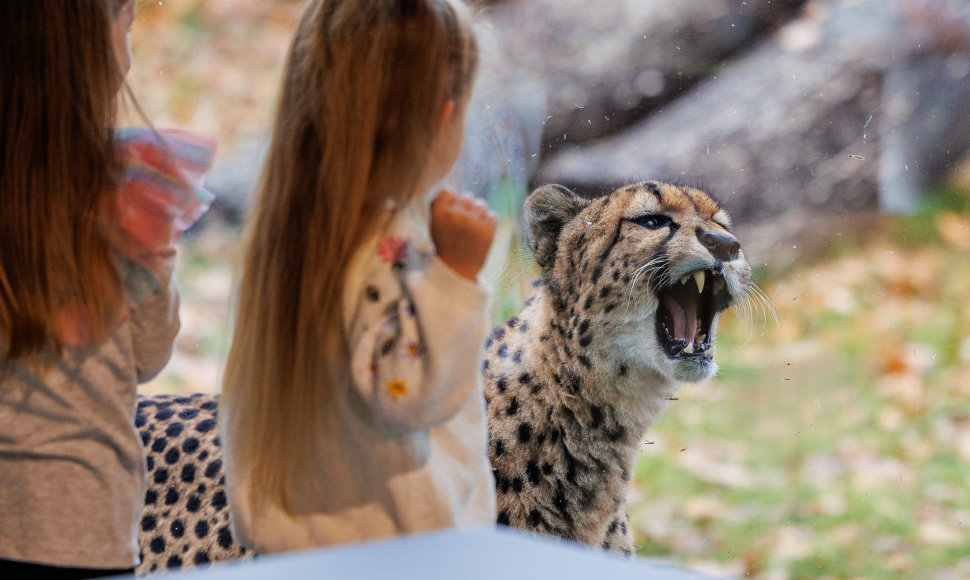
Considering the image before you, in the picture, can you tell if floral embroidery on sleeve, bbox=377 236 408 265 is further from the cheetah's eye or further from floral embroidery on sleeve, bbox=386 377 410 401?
the cheetah's eye

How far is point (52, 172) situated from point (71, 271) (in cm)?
12

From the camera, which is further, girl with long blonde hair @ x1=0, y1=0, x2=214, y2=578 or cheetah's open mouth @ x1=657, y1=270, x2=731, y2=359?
cheetah's open mouth @ x1=657, y1=270, x2=731, y2=359

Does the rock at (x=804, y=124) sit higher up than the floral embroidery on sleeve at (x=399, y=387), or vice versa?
the rock at (x=804, y=124)

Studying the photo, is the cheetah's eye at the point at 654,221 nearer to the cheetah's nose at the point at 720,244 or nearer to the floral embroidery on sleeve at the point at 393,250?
the cheetah's nose at the point at 720,244

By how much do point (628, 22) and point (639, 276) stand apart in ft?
1.48

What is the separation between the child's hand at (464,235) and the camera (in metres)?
1.04

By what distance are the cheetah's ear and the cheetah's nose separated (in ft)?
0.66

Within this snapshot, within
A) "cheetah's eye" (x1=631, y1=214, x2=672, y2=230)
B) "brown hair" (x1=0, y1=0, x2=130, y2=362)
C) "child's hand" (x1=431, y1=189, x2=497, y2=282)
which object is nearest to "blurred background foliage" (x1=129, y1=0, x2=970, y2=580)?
"cheetah's eye" (x1=631, y1=214, x2=672, y2=230)

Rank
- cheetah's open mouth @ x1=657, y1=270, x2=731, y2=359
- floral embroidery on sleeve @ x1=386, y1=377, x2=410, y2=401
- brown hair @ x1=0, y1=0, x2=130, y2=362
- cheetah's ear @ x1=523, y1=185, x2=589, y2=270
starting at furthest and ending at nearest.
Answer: cheetah's ear @ x1=523, y1=185, x2=589, y2=270
cheetah's open mouth @ x1=657, y1=270, x2=731, y2=359
brown hair @ x1=0, y1=0, x2=130, y2=362
floral embroidery on sleeve @ x1=386, y1=377, x2=410, y2=401

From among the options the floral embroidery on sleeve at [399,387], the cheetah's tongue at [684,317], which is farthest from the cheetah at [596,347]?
the floral embroidery on sleeve at [399,387]

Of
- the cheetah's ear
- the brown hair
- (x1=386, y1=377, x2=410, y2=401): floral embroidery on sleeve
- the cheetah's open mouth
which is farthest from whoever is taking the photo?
the cheetah's ear

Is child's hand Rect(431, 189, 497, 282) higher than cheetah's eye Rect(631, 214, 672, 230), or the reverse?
cheetah's eye Rect(631, 214, 672, 230)

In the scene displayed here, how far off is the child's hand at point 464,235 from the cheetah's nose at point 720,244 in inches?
18.4

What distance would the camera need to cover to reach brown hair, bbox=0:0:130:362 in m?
1.17
